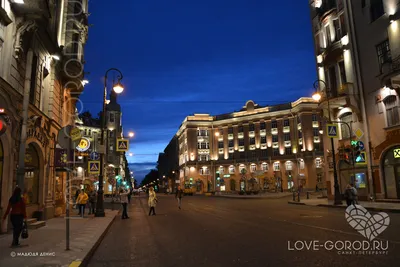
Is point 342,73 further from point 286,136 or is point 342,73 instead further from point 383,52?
point 286,136

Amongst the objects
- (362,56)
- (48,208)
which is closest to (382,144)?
(362,56)

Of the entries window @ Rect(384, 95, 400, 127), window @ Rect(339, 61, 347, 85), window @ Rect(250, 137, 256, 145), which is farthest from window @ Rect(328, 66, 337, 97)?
window @ Rect(250, 137, 256, 145)

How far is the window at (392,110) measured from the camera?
83.3ft

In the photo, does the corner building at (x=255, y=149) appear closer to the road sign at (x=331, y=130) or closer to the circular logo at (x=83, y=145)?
the road sign at (x=331, y=130)

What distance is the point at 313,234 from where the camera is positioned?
10969mm

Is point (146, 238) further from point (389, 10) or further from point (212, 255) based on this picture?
point (389, 10)

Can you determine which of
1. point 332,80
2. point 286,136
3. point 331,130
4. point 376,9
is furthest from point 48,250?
point 286,136

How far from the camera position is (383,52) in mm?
26906

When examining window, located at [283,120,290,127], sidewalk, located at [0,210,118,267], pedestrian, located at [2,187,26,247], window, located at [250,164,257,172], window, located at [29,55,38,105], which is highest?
window, located at [283,120,290,127]

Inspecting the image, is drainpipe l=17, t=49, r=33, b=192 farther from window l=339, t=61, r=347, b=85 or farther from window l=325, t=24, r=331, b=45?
window l=325, t=24, r=331, b=45

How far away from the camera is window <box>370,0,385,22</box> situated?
2705 cm

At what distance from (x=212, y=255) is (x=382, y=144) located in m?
22.7

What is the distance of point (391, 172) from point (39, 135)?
24.5 meters

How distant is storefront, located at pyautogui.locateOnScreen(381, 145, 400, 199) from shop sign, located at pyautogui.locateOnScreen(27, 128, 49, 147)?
78.6 ft
